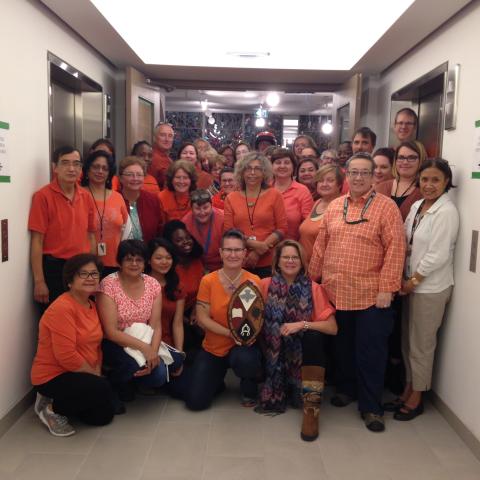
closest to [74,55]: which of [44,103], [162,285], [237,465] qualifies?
[44,103]

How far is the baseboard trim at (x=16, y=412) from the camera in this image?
267cm

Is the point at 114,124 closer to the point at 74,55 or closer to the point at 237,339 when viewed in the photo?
the point at 74,55

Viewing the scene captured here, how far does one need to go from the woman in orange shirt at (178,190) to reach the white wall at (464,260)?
1.72 meters

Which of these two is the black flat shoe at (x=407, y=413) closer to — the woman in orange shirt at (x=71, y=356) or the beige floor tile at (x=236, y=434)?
the beige floor tile at (x=236, y=434)

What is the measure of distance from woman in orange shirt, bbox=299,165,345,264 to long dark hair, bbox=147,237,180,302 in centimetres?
86

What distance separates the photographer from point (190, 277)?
3.40 metres

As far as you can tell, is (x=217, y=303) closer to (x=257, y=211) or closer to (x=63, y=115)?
(x=257, y=211)

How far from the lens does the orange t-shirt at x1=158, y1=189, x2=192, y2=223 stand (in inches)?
140

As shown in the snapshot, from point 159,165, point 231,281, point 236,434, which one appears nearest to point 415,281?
point 231,281

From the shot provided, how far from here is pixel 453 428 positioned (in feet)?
9.21

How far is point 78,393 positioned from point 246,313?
101 centimetres

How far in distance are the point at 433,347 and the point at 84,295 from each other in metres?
2.02

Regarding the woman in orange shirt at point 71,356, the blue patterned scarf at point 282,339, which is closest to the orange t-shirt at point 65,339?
the woman in orange shirt at point 71,356

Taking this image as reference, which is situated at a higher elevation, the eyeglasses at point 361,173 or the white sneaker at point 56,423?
the eyeglasses at point 361,173
